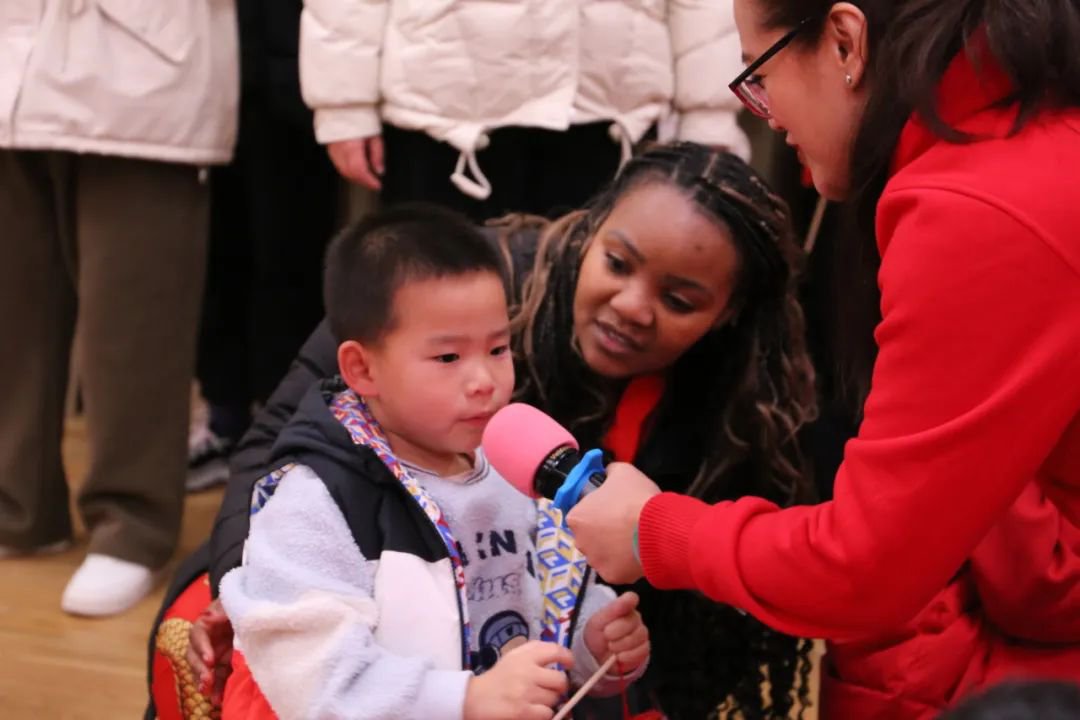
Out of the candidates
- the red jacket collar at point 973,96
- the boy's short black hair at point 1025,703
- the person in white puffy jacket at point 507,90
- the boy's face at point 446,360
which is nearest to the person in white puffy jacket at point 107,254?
the person in white puffy jacket at point 507,90

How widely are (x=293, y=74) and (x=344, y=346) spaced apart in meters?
1.08

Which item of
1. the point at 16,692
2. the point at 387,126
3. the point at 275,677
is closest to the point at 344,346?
the point at 275,677

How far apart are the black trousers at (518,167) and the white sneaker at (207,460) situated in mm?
972

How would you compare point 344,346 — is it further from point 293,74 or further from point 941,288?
point 293,74

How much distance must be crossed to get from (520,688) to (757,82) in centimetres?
55

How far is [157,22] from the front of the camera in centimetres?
191

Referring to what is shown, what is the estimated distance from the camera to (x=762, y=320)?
1.50m

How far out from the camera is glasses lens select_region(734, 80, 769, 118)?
1087mm

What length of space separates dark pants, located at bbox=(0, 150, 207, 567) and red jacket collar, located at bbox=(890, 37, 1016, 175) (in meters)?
1.39

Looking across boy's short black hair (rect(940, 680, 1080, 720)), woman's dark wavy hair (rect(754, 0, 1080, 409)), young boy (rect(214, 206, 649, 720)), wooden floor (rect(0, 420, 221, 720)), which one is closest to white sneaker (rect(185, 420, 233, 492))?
wooden floor (rect(0, 420, 221, 720))

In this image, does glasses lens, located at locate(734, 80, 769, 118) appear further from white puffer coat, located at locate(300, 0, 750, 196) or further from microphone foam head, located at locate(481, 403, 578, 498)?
white puffer coat, located at locate(300, 0, 750, 196)

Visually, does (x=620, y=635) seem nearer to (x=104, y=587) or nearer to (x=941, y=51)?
(x=941, y=51)

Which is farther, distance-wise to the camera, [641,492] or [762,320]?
[762,320]

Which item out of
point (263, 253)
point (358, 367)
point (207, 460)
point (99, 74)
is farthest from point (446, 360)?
point (207, 460)
